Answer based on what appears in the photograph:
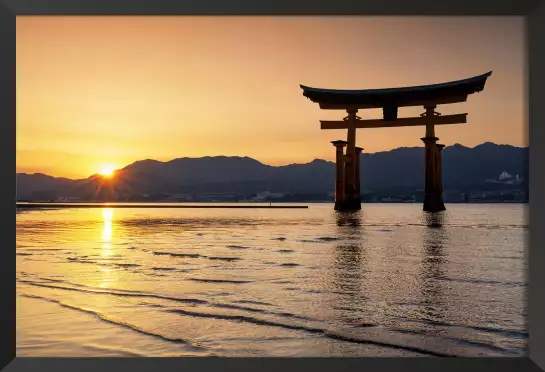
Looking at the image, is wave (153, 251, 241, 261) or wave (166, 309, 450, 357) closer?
wave (166, 309, 450, 357)

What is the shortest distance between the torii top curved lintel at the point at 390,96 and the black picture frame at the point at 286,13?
41.0 feet

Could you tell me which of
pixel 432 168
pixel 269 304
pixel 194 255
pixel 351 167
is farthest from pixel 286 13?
pixel 432 168

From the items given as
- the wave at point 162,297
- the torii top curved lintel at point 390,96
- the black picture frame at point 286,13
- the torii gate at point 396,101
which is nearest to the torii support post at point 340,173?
the torii gate at point 396,101

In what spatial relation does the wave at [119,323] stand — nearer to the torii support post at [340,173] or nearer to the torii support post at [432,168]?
the torii support post at [432,168]

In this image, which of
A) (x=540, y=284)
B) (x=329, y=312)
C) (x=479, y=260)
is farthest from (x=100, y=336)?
(x=479, y=260)

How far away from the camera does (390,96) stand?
50.7 ft

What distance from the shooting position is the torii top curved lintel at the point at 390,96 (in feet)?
48.3

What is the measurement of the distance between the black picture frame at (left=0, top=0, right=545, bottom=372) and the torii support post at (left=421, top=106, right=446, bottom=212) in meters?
13.8

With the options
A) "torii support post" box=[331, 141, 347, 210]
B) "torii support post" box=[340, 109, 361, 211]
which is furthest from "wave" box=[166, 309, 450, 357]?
"torii support post" box=[331, 141, 347, 210]

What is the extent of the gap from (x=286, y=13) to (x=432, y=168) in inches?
666

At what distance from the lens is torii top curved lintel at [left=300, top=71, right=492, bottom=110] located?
14.7 m

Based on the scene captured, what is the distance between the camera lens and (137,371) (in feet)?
7.24

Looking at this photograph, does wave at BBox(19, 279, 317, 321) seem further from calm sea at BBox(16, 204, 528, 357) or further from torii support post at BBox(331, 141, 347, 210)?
torii support post at BBox(331, 141, 347, 210)

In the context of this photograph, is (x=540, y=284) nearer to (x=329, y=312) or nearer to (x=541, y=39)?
(x=541, y=39)
